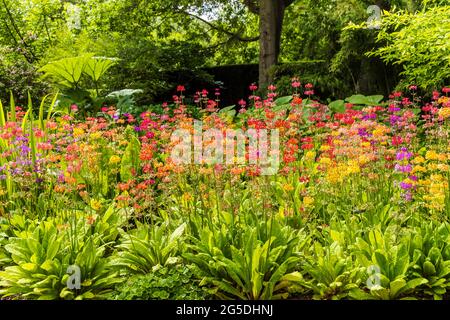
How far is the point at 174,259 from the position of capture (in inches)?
126

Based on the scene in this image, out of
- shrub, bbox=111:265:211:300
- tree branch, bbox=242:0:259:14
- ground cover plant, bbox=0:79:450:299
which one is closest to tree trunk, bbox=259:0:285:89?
tree branch, bbox=242:0:259:14

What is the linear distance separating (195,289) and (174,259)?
0.33 m

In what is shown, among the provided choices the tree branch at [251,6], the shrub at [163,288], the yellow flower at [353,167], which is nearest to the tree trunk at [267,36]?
the tree branch at [251,6]

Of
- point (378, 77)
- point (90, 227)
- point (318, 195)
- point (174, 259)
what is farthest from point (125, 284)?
point (378, 77)

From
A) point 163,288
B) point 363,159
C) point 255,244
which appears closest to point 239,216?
point 255,244

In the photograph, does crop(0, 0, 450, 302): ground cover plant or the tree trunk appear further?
the tree trunk

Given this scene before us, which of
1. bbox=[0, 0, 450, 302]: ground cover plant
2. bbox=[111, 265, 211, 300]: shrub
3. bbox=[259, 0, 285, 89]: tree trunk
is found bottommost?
bbox=[111, 265, 211, 300]: shrub

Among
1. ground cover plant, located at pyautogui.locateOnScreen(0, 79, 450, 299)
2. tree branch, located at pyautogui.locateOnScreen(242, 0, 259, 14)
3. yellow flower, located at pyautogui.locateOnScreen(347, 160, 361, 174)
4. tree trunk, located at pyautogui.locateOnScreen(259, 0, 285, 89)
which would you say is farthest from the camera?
tree branch, located at pyautogui.locateOnScreen(242, 0, 259, 14)

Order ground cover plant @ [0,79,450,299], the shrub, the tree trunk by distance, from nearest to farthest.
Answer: the shrub
ground cover plant @ [0,79,450,299]
the tree trunk

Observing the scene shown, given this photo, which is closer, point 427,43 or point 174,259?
point 174,259

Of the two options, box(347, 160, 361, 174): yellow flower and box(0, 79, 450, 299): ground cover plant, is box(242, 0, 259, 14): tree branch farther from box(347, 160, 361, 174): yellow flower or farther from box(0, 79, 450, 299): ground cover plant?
box(347, 160, 361, 174): yellow flower

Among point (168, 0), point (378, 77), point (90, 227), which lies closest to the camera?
point (90, 227)

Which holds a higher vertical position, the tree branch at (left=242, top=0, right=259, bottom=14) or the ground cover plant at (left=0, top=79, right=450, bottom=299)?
the tree branch at (left=242, top=0, right=259, bottom=14)
